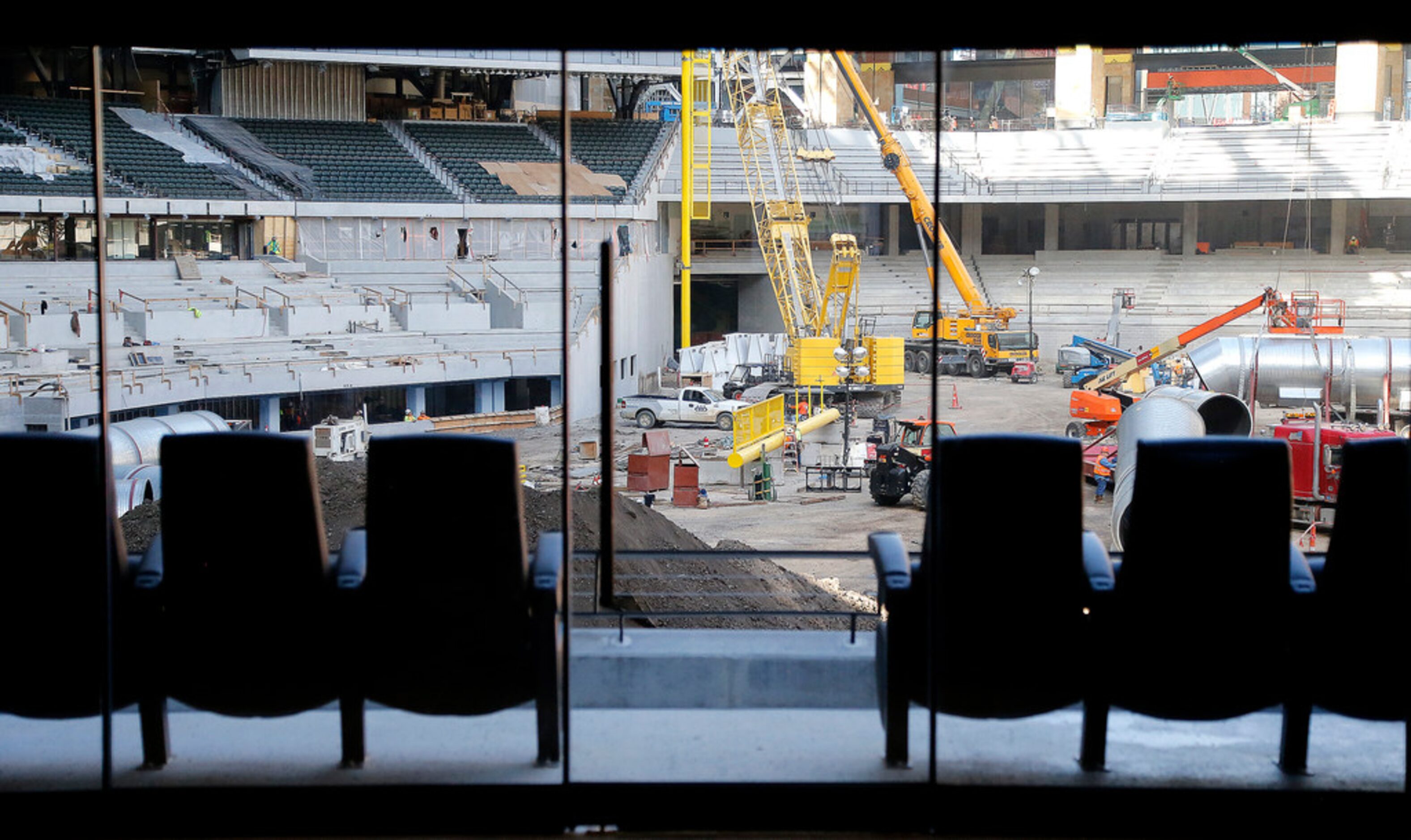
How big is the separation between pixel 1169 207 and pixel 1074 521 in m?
39.9

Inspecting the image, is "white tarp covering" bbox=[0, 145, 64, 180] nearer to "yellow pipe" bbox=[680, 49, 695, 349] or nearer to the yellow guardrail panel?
"yellow pipe" bbox=[680, 49, 695, 349]

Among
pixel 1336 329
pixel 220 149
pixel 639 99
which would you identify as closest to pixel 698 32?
pixel 1336 329

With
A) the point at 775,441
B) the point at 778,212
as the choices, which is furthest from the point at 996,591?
the point at 778,212

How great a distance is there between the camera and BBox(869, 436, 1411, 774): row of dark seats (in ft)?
10.1

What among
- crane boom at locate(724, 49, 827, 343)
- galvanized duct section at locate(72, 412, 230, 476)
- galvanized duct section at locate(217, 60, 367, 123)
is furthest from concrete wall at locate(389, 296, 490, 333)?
galvanized duct section at locate(72, 412, 230, 476)

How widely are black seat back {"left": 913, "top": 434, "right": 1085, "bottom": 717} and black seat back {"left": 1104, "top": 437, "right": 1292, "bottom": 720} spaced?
0.41 ft

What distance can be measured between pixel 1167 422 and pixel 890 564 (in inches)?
334

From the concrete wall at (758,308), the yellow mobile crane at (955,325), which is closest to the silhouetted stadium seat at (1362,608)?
the yellow mobile crane at (955,325)

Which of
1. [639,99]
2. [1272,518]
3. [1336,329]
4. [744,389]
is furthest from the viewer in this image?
[639,99]

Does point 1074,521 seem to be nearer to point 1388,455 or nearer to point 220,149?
point 1388,455

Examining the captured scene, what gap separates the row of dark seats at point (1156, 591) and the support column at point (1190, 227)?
3790 centimetres

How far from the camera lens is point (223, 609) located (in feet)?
10.2

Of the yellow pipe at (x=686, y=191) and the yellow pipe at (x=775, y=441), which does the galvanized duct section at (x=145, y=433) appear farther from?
the yellow pipe at (x=686, y=191)

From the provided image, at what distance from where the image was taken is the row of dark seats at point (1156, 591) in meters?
3.07
